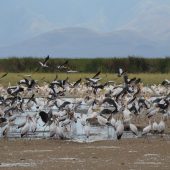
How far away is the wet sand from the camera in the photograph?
35.5 feet

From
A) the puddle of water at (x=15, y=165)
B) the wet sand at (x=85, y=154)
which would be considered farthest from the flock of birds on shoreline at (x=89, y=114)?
the puddle of water at (x=15, y=165)

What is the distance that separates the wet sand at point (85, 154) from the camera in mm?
10812

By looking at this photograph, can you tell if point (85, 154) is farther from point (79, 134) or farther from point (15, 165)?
point (79, 134)

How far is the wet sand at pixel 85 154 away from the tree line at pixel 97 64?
1082 inches

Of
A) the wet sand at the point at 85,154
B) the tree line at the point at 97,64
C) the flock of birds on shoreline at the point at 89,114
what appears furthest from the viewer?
the tree line at the point at 97,64

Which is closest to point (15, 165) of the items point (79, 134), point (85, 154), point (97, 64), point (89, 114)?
point (85, 154)

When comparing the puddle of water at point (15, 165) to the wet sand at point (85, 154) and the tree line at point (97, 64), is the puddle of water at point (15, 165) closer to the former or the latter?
the wet sand at point (85, 154)

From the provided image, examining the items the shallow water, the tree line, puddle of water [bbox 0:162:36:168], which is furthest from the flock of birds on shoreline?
A: the tree line

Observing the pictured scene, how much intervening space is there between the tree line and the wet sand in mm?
27484

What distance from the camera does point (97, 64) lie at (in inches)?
1684

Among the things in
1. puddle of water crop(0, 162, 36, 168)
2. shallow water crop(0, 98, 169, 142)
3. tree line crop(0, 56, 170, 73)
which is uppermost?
tree line crop(0, 56, 170, 73)

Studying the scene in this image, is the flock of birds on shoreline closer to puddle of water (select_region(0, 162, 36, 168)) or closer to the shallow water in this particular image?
the shallow water

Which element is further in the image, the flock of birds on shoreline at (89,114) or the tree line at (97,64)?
the tree line at (97,64)

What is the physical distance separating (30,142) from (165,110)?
13.6 ft
